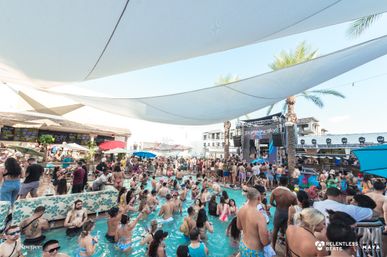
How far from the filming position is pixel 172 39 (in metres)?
2.88

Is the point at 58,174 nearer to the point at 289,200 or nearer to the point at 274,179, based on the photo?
the point at 289,200

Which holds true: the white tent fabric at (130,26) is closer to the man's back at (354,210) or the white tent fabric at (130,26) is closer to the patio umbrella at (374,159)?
the patio umbrella at (374,159)

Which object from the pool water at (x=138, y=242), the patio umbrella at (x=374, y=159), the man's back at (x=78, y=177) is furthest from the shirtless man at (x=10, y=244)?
the patio umbrella at (x=374, y=159)

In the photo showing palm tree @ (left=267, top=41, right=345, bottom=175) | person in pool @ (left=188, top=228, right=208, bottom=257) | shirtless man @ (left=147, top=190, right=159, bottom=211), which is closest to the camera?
person in pool @ (left=188, top=228, right=208, bottom=257)

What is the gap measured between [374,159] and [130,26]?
398 cm

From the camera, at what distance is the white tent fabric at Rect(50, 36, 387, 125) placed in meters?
3.87

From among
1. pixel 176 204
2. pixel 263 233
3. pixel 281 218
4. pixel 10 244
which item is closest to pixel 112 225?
pixel 10 244

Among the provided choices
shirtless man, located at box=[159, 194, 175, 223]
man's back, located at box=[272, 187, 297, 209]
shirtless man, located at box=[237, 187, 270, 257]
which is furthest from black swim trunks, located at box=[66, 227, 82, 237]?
man's back, located at box=[272, 187, 297, 209]

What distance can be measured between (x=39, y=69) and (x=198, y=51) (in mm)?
3041

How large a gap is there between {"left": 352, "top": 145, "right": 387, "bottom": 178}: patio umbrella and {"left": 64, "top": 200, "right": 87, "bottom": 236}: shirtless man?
18.7ft

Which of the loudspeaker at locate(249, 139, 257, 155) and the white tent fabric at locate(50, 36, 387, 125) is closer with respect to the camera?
the white tent fabric at locate(50, 36, 387, 125)

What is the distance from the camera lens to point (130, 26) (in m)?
2.39

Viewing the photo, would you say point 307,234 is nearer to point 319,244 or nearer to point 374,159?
point 319,244

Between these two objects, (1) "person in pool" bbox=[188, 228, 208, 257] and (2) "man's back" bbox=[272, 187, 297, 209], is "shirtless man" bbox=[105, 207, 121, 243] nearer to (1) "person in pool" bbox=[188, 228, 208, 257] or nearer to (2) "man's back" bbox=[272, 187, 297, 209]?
(1) "person in pool" bbox=[188, 228, 208, 257]
